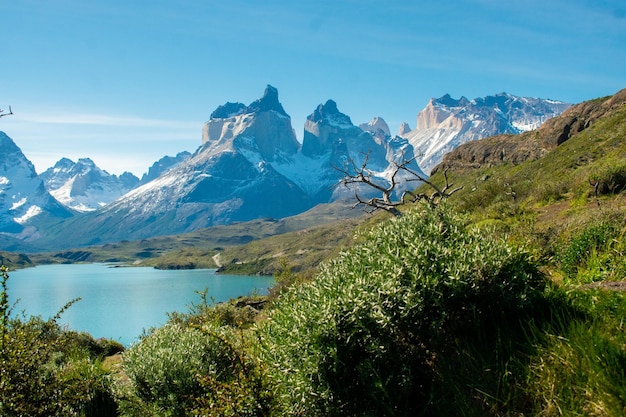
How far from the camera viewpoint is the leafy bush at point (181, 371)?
741 cm

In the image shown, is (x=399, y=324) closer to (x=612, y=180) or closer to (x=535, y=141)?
(x=612, y=180)

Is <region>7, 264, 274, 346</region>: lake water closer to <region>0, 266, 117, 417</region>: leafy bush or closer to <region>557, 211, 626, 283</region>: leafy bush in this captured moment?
<region>0, 266, 117, 417</region>: leafy bush

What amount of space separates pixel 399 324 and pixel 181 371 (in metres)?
4.70

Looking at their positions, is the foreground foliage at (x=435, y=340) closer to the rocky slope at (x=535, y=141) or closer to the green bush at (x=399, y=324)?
the green bush at (x=399, y=324)

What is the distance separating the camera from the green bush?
5316 mm

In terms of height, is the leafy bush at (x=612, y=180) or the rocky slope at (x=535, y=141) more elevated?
the rocky slope at (x=535, y=141)

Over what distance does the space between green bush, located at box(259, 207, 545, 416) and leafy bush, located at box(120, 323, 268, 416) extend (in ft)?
5.37

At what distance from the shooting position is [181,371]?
824 cm

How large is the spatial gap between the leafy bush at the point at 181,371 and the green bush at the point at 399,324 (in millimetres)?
1637

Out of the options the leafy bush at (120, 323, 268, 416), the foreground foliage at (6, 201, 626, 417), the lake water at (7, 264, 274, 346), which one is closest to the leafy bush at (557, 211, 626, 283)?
the foreground foliage at (6, 201, 626, 417)


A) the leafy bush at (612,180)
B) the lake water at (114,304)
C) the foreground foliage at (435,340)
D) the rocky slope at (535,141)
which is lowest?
the lake water at (114,304)

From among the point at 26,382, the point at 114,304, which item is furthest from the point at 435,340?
the point at 114,304

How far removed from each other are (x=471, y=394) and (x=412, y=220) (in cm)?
253

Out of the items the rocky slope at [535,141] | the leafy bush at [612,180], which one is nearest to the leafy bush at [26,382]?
the leafy bush at [612,180]
